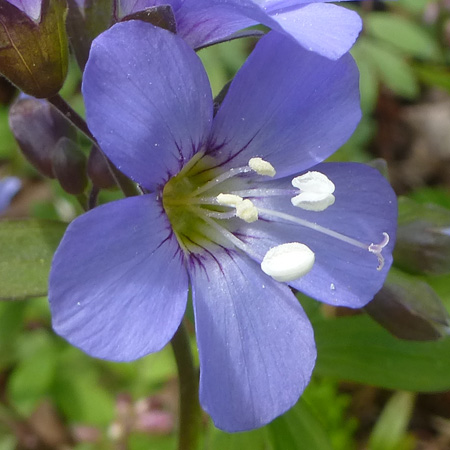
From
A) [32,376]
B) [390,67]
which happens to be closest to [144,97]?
[32,376]

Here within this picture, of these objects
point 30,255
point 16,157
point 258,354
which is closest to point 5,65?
point 30,255

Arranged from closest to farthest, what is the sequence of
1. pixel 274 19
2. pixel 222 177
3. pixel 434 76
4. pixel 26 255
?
pixel 274 19 → pixel 222 177 → pixel 26 255 → pixel 434 76

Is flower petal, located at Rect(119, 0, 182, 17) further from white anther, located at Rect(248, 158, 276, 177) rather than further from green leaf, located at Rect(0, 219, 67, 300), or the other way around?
green leaf, located at Rect(0, 219, 67, 300)

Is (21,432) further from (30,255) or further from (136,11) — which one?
(136,11)

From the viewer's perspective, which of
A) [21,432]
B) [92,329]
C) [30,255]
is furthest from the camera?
[21,432]

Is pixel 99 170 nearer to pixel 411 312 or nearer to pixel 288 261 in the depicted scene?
pixel 288 261

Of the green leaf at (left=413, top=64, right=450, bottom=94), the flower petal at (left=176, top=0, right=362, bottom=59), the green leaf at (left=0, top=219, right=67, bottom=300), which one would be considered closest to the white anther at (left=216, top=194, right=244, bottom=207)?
the flower petal at (left=176, top=0, right=362, bottom=59)


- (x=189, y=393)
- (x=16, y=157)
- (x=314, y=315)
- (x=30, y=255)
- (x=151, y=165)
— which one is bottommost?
(x=16, y=157)
